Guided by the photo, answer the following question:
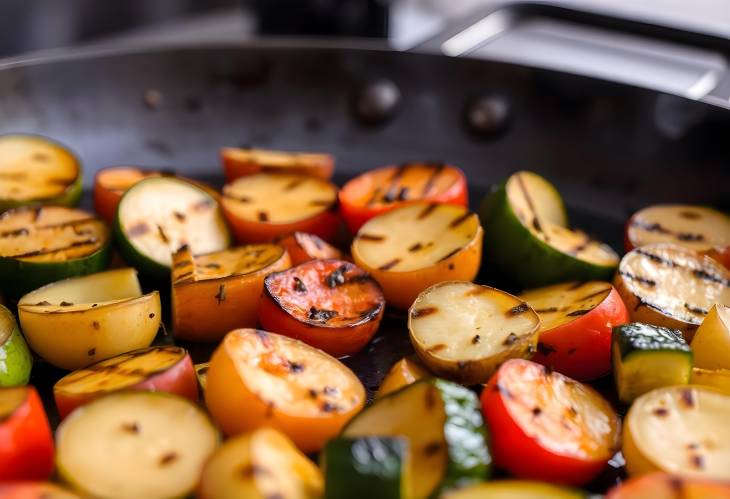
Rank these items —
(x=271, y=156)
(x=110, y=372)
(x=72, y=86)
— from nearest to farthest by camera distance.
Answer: (x=110, y=372) < (x=271, y=156) < (x=72, y=86)

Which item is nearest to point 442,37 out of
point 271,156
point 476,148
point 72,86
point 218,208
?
point 476,148

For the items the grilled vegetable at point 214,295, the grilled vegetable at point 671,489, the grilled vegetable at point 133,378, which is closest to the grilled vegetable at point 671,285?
the grilled vegetable at point 671,489

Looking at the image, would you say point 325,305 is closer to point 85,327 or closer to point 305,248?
point 305,248

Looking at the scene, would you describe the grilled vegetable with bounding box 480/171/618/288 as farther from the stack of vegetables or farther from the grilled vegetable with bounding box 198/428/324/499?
the grilled vegetable with bounding box 198/428/324/499

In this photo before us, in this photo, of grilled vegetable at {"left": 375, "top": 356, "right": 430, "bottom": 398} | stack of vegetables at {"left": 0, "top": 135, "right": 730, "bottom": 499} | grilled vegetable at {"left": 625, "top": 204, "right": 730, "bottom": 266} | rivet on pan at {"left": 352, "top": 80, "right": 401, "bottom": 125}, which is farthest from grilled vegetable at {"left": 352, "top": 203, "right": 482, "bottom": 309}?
rivet on pan at {"left": 352, "top": 80, "right": 401, "bottom": 125}

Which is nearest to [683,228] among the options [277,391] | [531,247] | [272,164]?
[531,247]

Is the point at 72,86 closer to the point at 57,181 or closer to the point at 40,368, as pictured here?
the point at 57,181
